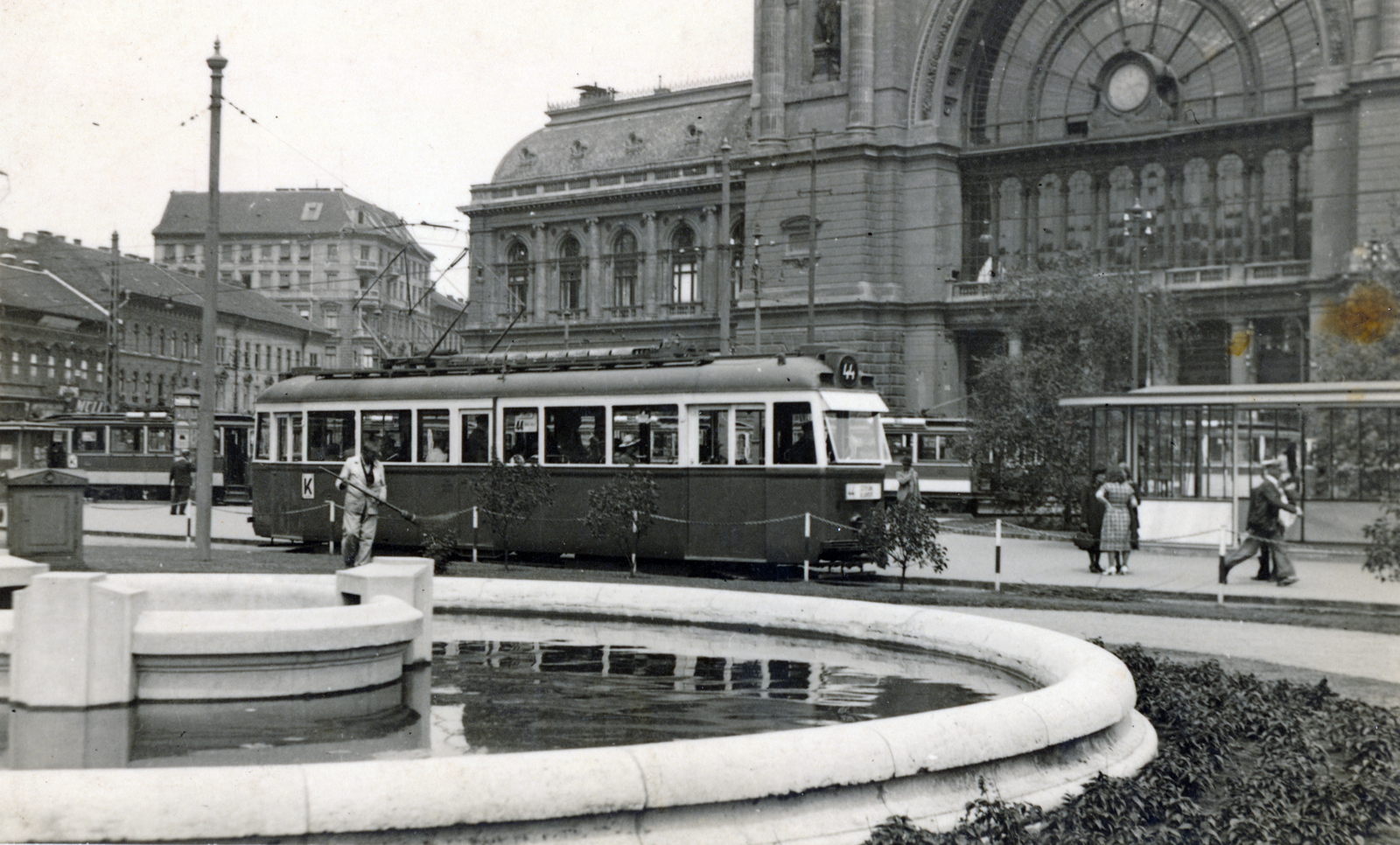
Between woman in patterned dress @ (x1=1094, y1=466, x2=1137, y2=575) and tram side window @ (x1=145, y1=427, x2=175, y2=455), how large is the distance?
35.3 m

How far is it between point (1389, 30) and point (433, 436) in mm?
36084

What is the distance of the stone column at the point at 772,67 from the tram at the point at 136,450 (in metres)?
25.3

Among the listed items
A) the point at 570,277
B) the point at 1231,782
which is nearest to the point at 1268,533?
the point at 1231,782

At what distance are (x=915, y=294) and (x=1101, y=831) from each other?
5193 cm

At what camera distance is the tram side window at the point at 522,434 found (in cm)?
2217

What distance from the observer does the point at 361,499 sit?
54.3ft

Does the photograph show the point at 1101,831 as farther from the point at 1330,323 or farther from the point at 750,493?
the point at 1330,323

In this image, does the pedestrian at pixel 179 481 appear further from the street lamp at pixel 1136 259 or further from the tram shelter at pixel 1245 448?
the street lamp at pixel 1136 259

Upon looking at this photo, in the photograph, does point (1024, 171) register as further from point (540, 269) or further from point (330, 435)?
point (330, 435)

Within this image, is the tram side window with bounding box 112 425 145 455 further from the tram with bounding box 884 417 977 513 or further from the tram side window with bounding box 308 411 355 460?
the tram with bounding box 884 417 977 513

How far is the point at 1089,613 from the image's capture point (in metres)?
15.7

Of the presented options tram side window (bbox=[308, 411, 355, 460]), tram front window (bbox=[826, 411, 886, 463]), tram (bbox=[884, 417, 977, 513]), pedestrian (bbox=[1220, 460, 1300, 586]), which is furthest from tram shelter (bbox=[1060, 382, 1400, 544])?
tram side window (bbox=[308, 411, 355, 460])

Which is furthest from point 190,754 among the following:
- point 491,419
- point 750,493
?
point 491,419

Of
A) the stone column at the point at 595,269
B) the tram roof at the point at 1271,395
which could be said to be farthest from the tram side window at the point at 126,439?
the tram roof at the point at 1271,395
